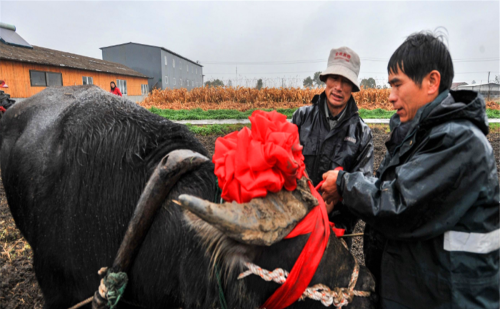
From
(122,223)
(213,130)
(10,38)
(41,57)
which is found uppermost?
(10,38)

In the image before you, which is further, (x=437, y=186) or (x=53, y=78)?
(x=53, y=78)

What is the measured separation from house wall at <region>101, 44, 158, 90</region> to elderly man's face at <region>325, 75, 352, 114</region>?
41.0 meters

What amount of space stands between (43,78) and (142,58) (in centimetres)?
1917

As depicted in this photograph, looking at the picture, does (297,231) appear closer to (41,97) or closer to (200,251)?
(200,251)

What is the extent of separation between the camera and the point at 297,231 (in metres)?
1.20

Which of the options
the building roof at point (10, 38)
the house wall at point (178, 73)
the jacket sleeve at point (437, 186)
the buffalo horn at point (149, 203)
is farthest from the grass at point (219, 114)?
the house wall at point (178, 73)

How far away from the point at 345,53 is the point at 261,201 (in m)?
1.86

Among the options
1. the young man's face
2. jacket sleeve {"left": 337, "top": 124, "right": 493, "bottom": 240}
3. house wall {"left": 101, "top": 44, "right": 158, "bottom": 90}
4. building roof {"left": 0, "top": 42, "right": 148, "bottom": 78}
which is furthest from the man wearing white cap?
house wall {"left": 101, "top": 44, "right": 158, "bottom": 90}

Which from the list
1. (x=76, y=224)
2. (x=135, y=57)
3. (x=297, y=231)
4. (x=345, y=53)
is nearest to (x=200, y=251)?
(x=297, y=231)

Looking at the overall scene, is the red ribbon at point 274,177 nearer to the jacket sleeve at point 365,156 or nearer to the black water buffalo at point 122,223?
the black water buffalo at point 122,223

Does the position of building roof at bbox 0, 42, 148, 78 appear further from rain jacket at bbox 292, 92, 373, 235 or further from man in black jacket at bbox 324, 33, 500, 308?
man in black jacket at bbox 324, 33, 500, 308

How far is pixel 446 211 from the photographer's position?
1.18m

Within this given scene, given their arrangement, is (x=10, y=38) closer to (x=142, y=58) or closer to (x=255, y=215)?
(x=142, y=58)

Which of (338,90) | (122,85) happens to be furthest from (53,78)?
(338,90)
